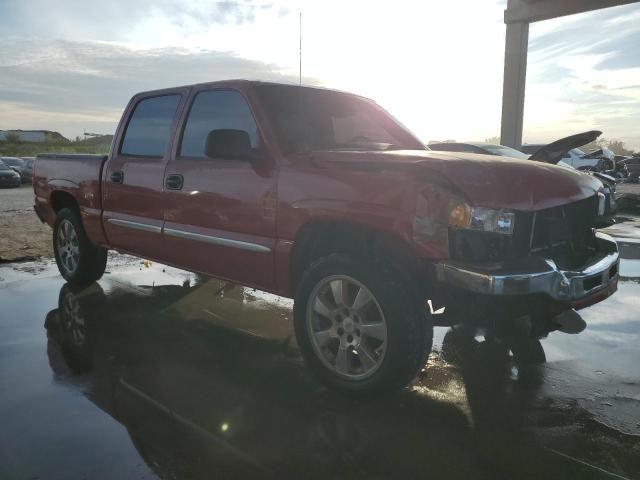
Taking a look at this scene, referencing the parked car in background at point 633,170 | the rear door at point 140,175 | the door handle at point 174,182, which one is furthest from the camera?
the parked car in background at point 633,170

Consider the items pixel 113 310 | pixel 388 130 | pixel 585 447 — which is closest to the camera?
pixel 585 447

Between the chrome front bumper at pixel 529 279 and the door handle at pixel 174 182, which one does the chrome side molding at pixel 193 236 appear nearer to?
the door handle at pixel 174 182

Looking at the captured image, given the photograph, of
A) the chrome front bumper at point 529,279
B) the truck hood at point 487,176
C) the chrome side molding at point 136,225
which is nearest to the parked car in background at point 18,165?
the chrome side molding at point 136,225

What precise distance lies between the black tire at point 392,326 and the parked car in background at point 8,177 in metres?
23.5

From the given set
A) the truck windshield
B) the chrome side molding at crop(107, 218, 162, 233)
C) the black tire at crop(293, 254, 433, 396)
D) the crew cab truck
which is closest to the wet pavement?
the black tire at crop(293, 254, 433, 396)

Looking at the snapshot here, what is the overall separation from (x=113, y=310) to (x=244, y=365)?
5.94 feet

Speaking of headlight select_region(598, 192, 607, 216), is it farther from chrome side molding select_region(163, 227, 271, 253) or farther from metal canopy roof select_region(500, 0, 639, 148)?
metal canopy roof select_region(500, 0, 639, 148)

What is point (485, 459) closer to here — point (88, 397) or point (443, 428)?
point (443, 428)

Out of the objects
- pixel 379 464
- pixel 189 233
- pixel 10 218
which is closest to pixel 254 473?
pixel 379 464

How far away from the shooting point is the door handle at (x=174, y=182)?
13.6 ft

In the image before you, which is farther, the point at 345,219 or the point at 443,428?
the point at 345,219

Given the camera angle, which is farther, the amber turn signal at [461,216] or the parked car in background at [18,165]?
the parked car in background at [18,165]

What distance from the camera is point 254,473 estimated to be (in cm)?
240

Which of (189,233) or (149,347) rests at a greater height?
(189,233)
